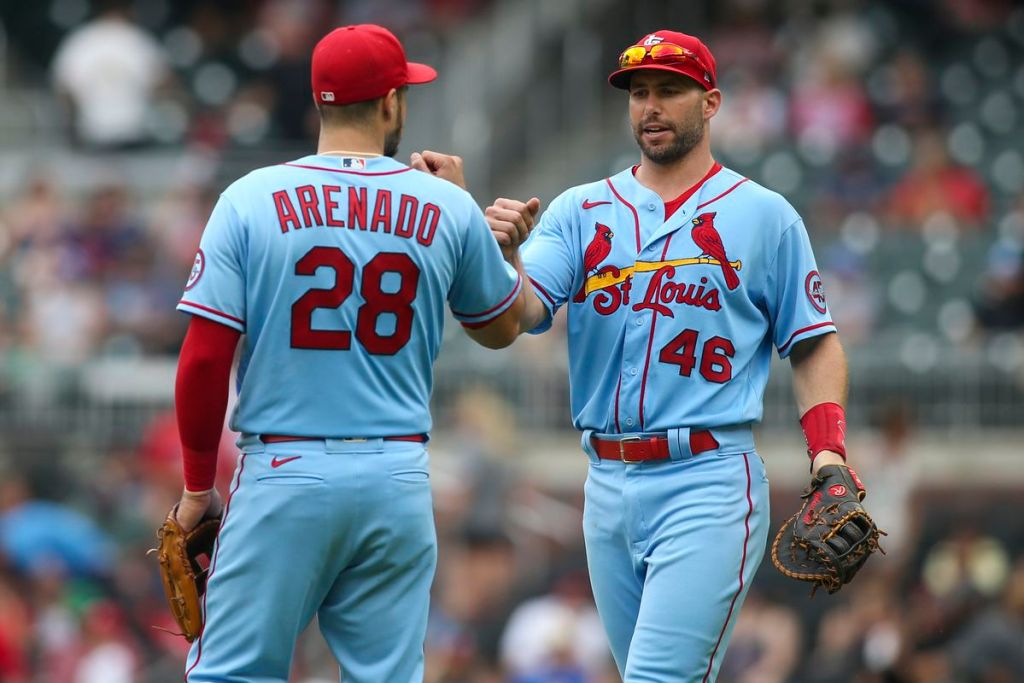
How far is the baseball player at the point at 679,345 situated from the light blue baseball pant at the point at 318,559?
2.43 ft

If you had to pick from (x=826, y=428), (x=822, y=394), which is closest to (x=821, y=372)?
(x=822, y=394)

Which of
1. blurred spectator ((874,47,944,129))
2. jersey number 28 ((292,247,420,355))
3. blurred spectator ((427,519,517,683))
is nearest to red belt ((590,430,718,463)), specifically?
jersey number 28 ((292,247,420,355))

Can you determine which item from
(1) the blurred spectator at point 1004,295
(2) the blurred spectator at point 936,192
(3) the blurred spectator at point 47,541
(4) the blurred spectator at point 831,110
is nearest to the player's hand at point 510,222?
(3) the blurred spectator at point 47,541

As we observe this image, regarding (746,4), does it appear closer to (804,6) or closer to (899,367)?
(804,6)

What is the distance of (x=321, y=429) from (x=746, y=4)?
13.8m

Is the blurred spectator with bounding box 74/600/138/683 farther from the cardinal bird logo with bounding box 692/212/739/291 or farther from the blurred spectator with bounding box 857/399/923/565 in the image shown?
the cardinal bird logo with bounding box 692/212/739/291

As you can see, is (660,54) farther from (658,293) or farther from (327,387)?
(327,387)

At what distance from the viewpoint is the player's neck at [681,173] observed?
222 inches

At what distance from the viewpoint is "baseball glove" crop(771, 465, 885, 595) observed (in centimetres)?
517

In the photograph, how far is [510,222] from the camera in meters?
5.39

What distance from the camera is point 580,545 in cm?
1239

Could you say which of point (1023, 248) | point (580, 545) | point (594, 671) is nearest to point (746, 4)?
point (1023, 248)

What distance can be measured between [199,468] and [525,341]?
329 inches

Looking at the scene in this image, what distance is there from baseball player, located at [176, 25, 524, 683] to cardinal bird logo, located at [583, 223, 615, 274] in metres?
0.68
